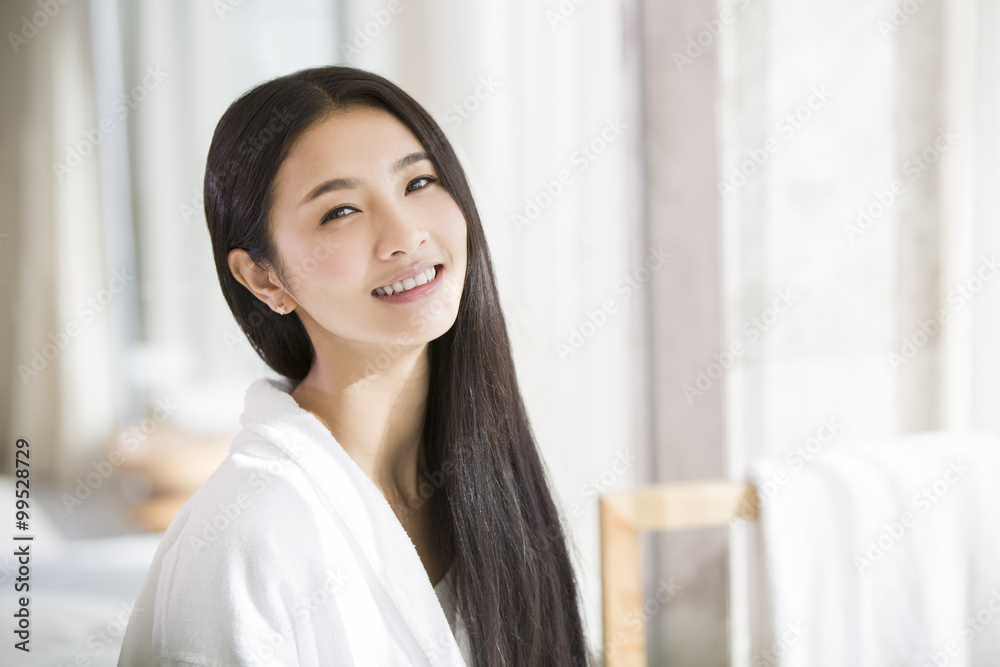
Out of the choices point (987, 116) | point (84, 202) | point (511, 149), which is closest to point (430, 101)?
point (511, 149)

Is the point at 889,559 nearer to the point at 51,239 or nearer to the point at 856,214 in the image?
the point at 856,214

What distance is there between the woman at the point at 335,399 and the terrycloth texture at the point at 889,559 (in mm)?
307

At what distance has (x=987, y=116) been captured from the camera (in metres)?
0.85

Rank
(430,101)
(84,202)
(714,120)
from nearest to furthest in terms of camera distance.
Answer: (84,202)
(430,101)
(714,120)

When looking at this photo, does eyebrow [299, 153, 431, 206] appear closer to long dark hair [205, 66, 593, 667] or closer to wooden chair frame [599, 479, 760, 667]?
long dark hair [205, 66, 593, 667]

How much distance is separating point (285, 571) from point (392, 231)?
26 centimetres

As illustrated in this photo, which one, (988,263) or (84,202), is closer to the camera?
(84,202)

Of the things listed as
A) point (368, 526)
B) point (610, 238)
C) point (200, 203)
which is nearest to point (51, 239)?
point (200, 203)

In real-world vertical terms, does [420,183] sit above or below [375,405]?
above

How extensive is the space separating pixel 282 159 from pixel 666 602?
74 cm

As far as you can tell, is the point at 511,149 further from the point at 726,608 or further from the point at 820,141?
the point at 726,608

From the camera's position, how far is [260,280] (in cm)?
54

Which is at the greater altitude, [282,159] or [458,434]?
[282,159]

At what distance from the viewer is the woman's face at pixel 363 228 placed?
503 millimetres
